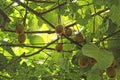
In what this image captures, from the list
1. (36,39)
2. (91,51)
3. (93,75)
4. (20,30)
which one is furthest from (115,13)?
(36,39)

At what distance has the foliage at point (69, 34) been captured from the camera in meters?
1.24

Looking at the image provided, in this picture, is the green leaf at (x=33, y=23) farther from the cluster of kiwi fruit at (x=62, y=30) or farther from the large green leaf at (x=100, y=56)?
the large green leaf at (x=100, y=56)

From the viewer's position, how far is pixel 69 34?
1.43 metres

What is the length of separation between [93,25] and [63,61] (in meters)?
0.20

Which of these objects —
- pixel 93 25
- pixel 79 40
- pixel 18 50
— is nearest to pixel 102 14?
pixel 93 25

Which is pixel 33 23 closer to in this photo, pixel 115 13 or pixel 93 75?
pixel 93 75

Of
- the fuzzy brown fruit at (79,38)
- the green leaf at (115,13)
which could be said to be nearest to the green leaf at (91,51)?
the green leaf at (115,13)

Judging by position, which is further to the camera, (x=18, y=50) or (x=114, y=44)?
(x=18, y=50)

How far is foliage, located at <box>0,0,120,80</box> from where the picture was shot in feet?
4.08

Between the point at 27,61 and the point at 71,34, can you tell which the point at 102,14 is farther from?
the point at 27,61

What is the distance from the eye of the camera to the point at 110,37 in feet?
4.69

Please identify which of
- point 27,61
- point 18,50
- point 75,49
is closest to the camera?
point 75,49

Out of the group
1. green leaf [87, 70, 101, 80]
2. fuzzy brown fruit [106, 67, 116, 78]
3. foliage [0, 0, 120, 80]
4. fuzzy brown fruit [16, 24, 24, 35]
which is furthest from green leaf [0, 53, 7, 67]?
fuzzy brown fruit [106, 67, 116, 78]

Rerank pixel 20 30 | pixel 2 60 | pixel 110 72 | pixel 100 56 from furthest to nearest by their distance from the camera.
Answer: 1. pixel 2 60
2. pixel 20 30
3. pixel 110 72
4. pixel 100 56
